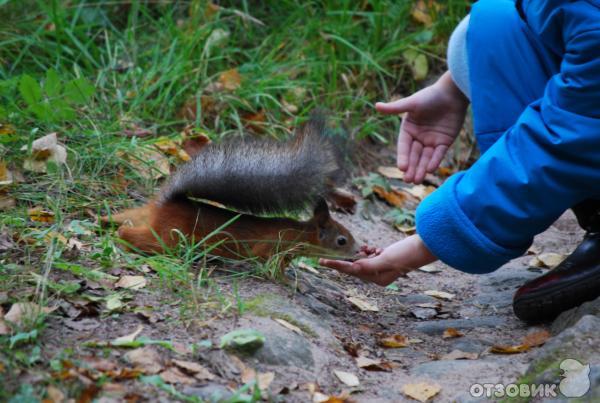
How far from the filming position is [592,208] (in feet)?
9.87

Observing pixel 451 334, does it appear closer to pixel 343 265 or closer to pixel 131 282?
pixel 343 265

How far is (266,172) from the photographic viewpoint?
111 inches

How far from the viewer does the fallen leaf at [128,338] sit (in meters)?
2.19

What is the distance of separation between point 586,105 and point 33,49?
3.06m

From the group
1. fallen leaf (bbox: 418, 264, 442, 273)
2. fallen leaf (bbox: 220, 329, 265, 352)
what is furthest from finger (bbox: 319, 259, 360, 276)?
fallen leaf (bbox: 418, 264, 442, 273)

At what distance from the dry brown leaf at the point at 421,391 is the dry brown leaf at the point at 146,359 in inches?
26.6

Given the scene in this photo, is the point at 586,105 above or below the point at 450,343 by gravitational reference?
above

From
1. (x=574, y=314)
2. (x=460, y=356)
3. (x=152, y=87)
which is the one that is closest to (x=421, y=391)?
(x=460, y=356)

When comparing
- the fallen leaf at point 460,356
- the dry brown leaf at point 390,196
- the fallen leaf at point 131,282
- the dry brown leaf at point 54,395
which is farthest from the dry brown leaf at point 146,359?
the dry brown leaf at point 390,196

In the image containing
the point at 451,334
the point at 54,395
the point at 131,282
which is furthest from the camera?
the point at 451,334

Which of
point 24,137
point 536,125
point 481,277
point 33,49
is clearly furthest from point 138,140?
point 536,125

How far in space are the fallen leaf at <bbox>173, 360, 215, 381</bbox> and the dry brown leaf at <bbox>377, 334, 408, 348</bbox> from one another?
31.4 inches

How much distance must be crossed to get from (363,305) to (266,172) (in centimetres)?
69

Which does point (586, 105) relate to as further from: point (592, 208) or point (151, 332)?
point (151, 332)
